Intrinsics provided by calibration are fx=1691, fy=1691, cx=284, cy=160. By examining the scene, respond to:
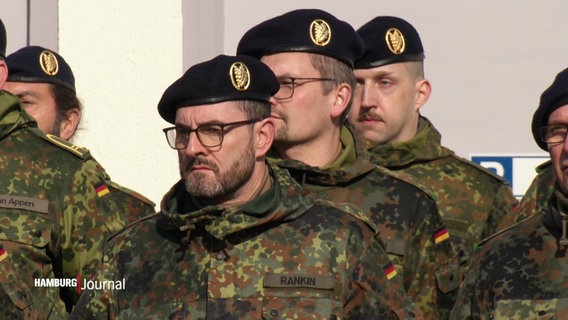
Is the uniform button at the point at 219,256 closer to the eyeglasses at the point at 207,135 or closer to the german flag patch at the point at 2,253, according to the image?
the eyeglasses at the point at 207,135

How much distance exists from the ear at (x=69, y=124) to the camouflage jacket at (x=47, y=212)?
87 cm

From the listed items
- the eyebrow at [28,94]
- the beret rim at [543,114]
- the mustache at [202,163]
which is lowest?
the mustache at [202,163]

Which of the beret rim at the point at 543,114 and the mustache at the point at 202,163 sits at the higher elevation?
the beret rim at the point at 543,114

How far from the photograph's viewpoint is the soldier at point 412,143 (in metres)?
6.32

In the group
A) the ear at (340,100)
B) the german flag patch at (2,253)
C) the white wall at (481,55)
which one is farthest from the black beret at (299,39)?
the white wall at (481,55)

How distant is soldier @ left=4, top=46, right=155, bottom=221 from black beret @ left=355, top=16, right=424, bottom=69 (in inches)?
41.5

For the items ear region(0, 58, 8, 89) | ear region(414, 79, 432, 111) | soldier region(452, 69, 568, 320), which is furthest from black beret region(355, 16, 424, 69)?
soldier region(452, 69, 568, 320)

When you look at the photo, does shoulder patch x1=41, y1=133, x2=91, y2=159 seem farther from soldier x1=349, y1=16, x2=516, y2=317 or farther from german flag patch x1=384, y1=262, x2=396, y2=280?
german flag patch x1=384, y1=262, x2=396, y2=280

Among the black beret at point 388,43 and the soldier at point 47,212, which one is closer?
the soldier at point 47,212

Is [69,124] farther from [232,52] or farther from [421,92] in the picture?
[421,92]

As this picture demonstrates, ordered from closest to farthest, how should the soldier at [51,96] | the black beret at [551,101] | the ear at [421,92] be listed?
the black beret at [551,101] < the ear at [421,92] < the soldier at [51,96]

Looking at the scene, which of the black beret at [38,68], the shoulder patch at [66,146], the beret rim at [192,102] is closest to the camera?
the beret rim at [192,102]

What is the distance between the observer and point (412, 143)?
644 cm

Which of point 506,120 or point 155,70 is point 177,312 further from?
point 506,120
